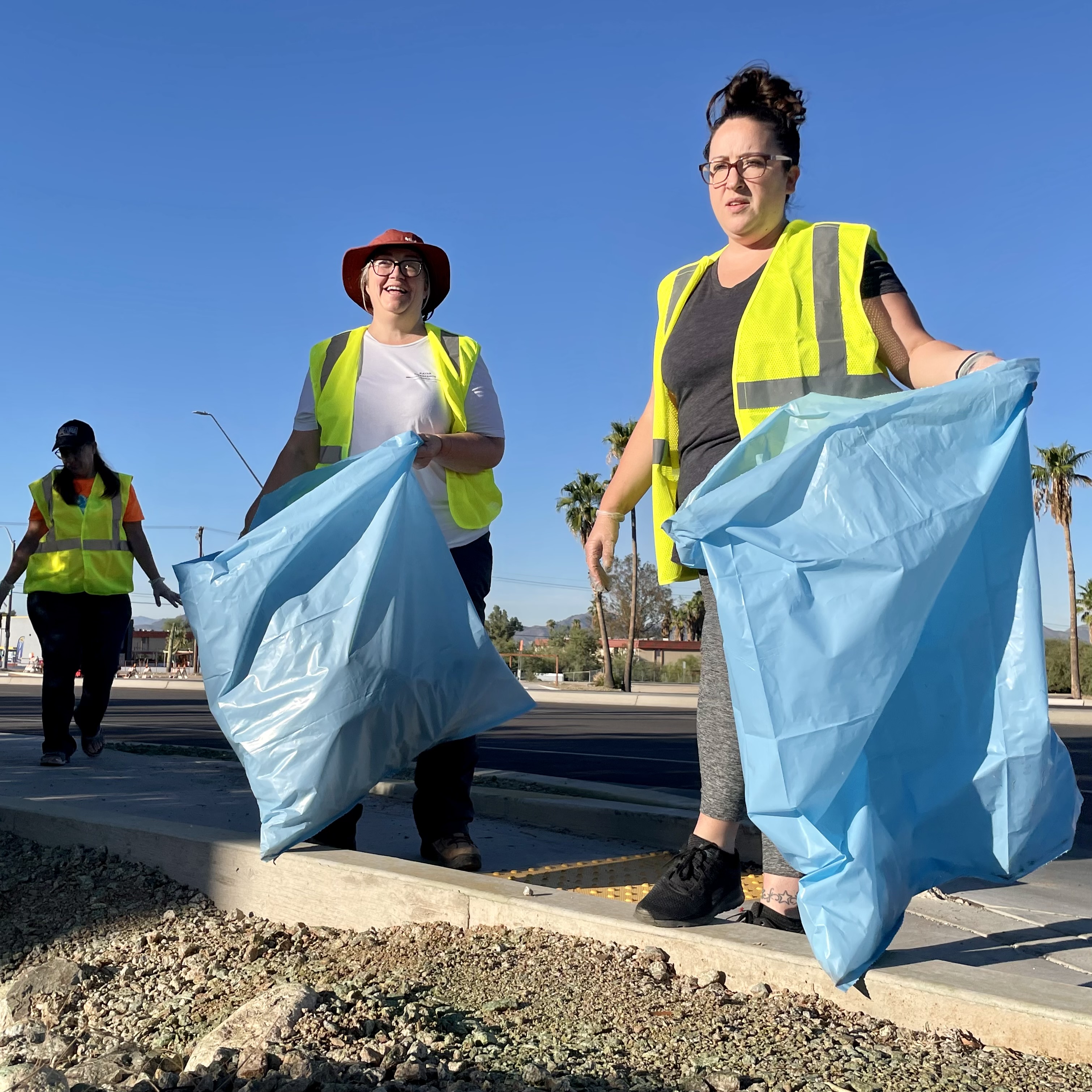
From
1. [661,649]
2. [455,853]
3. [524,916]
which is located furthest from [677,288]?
[661,649]

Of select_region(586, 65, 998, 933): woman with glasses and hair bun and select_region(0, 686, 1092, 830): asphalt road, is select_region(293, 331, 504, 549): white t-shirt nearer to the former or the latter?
select_region(586, 65, 998, 933): woman with glasses and hair bun

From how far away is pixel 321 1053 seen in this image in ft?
5.64

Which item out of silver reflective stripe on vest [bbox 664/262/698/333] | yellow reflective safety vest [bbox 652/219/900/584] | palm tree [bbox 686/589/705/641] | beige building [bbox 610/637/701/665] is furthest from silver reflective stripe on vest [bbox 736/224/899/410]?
beige building [bbox 610/637/701/665]

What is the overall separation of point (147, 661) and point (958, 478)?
75.5 m

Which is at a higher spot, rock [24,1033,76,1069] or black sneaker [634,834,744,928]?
black sneaker [634,834,744,928]

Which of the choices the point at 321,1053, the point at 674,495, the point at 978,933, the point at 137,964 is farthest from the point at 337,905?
the point at 978,933

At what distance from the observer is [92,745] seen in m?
5.86

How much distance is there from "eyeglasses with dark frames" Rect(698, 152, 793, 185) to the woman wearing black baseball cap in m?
3.90

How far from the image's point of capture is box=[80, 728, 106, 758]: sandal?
19.2 ft

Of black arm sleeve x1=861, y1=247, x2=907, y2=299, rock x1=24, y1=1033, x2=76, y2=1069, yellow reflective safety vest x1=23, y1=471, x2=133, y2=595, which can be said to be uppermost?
black arm sleeve x1=861, y1=247, x2=907, y2=299

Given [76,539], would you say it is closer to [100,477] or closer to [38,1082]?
[100,477]

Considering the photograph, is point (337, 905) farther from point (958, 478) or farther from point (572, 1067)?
point (958, 478)

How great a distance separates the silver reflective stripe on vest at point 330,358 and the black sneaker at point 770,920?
200cm

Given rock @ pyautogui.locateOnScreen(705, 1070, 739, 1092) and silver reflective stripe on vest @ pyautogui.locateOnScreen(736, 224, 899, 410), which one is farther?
silver reflective stripe on vest @ pyautogui.locateOnScreen(736, 224, 899, 410)
